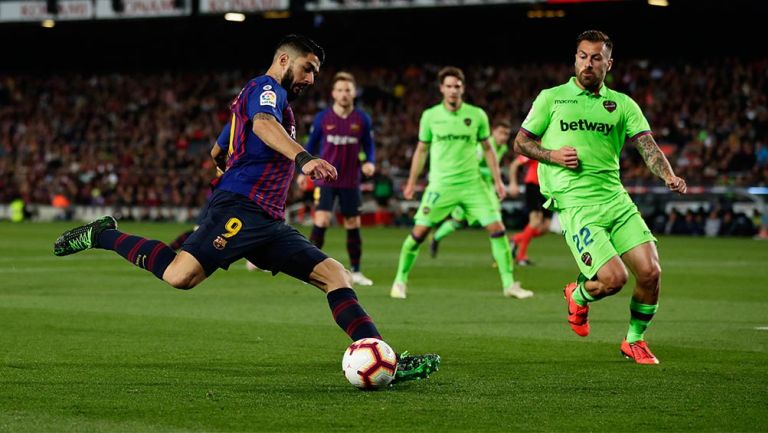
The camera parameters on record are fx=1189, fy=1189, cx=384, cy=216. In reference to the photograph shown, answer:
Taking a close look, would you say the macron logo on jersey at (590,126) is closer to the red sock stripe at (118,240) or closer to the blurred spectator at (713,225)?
the red sock stripe at (118,240)

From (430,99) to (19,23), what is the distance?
1496 centimetres

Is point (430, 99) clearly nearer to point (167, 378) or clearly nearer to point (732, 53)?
point (732, 53)

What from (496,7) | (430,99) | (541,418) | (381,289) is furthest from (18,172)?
(541,418)

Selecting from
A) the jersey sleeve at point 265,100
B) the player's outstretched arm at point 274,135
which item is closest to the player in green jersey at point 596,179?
the jersey sleeve at point 265,100

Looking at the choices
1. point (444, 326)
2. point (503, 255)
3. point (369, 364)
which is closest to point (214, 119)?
point (503, 255)

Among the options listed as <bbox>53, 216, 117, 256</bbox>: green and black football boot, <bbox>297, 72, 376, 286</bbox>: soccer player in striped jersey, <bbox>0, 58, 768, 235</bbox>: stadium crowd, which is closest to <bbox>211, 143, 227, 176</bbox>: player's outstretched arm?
<bbox>53, 216, 117, 256</bbox>: green and black football boot

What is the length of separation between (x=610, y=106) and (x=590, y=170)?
1.60 feet

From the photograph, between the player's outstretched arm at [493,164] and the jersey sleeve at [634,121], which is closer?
the jersey sleeve at [634,121]

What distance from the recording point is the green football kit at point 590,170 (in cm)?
813

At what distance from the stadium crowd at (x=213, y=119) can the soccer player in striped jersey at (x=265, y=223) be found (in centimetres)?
2421

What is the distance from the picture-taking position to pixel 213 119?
44.1 metres

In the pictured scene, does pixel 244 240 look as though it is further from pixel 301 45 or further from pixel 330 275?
pixel 301 45

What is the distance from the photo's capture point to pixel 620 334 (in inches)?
394

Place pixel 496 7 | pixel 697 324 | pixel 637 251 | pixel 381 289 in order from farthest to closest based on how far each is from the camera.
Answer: pixel 496 7 < pixel 381 289 < pixel 697 324 < pixel 637 251
